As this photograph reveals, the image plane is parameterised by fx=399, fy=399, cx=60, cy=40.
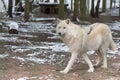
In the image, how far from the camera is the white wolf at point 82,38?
27.3 ft

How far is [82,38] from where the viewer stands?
8672mm

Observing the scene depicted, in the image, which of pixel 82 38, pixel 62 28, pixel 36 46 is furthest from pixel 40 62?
pixel 36 46

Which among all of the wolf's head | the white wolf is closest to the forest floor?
the white wolf

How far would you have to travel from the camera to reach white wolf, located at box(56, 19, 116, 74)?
328 inches

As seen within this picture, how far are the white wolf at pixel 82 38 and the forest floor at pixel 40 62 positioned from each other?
0.36m

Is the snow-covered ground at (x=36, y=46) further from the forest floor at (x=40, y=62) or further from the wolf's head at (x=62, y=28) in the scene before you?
the wolf's head at (x=62, y=28)

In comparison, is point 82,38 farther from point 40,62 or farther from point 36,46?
point 36,46

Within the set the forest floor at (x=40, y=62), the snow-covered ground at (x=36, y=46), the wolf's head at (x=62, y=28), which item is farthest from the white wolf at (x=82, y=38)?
the snow-covered ground at (x=36, y=46)

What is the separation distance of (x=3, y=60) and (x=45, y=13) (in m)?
22.0

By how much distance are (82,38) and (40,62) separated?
2081mm

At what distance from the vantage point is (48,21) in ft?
81.2

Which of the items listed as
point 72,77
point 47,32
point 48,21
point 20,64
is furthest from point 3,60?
point 48,21

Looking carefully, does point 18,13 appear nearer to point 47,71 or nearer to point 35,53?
point 35,53

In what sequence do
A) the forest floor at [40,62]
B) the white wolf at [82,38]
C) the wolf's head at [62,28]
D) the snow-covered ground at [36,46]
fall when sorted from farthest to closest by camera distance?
the snow-covered ground at [36,46] → the forest floor at [40,62] → the white wolf at [82,38] → the wolf's head at [62,28]
